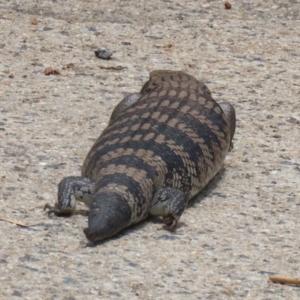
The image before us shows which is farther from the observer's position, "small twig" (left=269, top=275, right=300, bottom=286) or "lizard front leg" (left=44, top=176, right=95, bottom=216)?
"lizard front leg" (left=44, top=176, right=95, bottom=216)

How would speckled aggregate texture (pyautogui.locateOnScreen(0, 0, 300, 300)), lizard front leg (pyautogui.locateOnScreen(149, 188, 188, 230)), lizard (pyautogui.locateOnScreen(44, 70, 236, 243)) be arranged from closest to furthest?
speckled aggregate texture (pyautogui.locateOnScreen(0, 0, 300, 300))
lizard (pyautogui.locateOnScreen(44, 70, 236, 243))
lizard front leg (pyautogui.locateOnScreen(149, 188, 188, 230))

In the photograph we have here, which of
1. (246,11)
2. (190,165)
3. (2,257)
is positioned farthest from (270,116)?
(2,257)

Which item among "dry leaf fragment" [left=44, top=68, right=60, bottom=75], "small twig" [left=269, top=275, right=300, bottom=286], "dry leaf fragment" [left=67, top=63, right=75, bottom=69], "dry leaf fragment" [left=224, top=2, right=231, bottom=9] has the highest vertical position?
"dry leaf fragment" [left=224, top=2, right=231, bottom=9]

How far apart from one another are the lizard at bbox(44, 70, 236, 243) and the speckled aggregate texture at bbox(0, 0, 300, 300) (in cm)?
14

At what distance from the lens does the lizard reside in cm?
629

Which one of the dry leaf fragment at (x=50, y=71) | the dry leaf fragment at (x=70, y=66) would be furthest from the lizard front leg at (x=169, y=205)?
the dry leaf fragment at (x=70, y=66)

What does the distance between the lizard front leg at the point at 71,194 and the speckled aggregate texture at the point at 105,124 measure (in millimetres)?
72

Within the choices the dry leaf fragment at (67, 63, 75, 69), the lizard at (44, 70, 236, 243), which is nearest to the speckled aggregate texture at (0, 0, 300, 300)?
the dry leaf fragment at (67, 63, 75, 69)

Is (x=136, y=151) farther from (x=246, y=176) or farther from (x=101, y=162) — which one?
(x=246, y=176)

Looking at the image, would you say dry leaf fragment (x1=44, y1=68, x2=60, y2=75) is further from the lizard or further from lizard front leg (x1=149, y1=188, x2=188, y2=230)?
lizard front leg (x1=149, y1=188, x2=188, y2=230)

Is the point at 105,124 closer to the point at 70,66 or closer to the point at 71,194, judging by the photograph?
the point at 70,66

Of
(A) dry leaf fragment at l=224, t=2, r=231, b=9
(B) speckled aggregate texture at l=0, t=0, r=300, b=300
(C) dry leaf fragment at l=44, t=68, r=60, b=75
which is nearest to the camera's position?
(B) speckled aggregate texture at l=0, t=0, r=300, b=300

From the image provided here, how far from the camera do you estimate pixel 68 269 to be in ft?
18.7

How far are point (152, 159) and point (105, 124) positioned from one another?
191 centimetres
